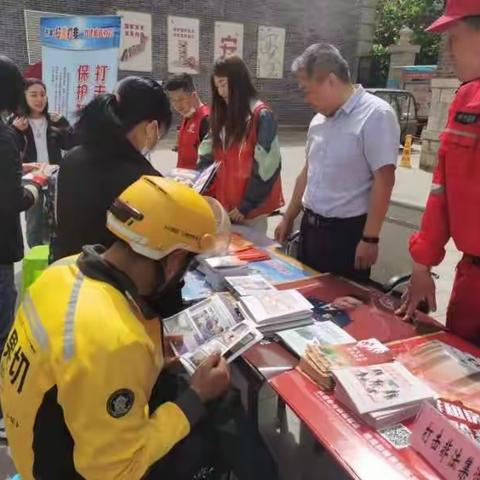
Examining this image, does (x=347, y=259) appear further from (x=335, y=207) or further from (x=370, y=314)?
(x=370, y=314)

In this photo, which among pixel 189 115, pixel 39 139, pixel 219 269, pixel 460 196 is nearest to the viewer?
pixel 460 196

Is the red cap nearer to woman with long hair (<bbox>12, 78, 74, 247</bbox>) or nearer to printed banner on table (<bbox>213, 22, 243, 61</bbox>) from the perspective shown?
woman with long hair (<bbox>12, 78, 74, 247</bbox>)

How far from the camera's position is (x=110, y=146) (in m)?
1.63

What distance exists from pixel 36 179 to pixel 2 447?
122cm

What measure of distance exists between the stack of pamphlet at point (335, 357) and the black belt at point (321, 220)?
2.74 feet

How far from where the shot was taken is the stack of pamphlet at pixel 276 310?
5.15ft

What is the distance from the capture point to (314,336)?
152 centimetres

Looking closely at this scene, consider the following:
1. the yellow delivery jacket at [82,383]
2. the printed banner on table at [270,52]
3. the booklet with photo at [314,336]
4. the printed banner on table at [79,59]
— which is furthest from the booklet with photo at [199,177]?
the printed banner on table at [270,52]

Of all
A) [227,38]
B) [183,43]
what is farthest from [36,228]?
[227,38]

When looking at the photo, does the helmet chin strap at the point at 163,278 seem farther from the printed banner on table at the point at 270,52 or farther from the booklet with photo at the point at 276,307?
the printed banner on table at the point at 270,52

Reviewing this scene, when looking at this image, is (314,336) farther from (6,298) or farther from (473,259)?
(6,298)

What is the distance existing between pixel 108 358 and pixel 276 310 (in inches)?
29.7

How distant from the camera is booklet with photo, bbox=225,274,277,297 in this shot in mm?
1777

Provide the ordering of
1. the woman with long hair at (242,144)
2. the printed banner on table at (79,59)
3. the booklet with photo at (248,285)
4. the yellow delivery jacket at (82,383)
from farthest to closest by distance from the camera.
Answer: the printed banner on table at (79,59)
the woman with long hair at (242,144)
the booklet with photo at (248,285)
the yellow delivery jacket at (82,383)
